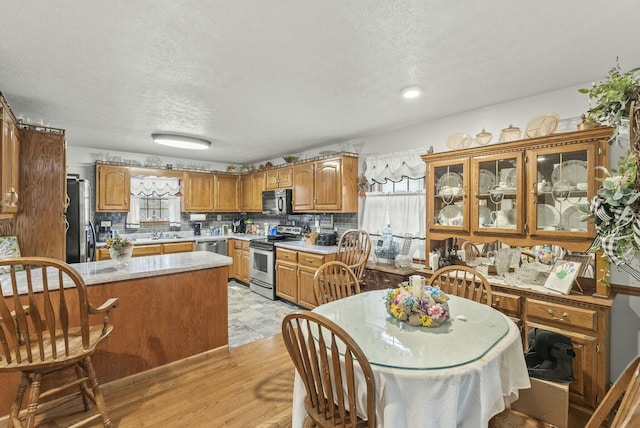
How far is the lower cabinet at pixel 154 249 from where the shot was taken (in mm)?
4521

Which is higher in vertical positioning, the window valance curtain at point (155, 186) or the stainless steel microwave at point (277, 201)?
the window valance curtain at point (155, 186)

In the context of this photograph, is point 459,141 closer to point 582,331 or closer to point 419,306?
point 582,331

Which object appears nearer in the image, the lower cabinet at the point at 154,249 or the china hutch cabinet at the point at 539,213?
the china hutch cabinet at the point at 539,213

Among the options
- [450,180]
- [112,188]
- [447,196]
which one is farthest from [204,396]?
[112,188]

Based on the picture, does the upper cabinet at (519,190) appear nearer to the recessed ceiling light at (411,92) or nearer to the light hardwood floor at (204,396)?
the recessed ceiling light at (411,92)

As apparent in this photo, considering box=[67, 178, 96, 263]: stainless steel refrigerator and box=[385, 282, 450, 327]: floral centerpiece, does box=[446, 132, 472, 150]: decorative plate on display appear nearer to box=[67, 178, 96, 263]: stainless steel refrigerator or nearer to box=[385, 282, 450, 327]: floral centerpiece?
box=[385, 282, 450, 327]: floral centerpiece

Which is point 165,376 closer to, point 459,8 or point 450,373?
point 450,373

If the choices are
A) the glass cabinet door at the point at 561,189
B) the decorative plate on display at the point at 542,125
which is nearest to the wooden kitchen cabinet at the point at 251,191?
the decorative plate on display at the point at 542,125

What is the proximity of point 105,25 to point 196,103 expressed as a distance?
122 cm

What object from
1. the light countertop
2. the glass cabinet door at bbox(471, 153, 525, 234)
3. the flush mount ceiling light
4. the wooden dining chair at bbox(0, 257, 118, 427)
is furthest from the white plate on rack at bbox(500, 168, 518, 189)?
the flush mount ceiling light

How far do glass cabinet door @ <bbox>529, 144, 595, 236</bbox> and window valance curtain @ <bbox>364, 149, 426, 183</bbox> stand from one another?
1.23 m

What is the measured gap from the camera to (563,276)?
2.24 m

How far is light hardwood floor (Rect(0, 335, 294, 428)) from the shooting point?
6.59ft

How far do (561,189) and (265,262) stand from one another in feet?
12.6
